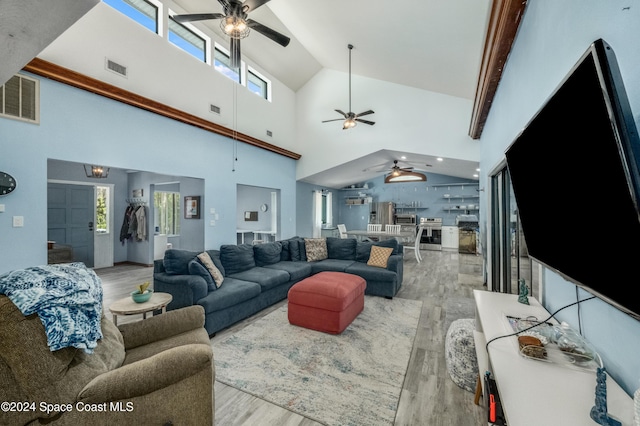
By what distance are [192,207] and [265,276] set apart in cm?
270

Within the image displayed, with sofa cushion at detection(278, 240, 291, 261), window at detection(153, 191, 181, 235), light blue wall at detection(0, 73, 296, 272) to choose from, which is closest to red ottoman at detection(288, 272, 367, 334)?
sofa cushion at detection(278, 240, 291, 261)

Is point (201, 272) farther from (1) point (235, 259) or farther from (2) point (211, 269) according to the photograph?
(1) point (235, 259)

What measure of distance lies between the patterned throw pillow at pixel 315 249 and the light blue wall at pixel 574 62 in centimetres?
373

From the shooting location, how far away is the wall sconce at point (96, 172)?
6.18 meters

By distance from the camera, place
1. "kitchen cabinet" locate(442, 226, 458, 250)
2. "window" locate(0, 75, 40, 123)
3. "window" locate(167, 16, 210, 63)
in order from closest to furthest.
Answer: "window" locate(0, 75, 40, 123), "window" locate(167, 16, 210, 63), "kitchen cabinet" locate(442, 226, 458, 250)

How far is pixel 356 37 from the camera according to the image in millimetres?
4359

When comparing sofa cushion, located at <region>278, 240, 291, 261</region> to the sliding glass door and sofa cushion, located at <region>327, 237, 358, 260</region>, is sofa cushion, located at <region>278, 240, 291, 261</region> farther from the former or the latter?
the sliding glass door

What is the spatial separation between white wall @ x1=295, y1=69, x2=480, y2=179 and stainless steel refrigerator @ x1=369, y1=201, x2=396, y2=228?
404 centimetres

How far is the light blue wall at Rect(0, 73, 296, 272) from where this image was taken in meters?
2.86

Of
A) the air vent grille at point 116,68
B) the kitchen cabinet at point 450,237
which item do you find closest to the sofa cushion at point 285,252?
the air vent grille at point 116,68

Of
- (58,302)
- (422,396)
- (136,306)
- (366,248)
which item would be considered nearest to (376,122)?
(366,248)

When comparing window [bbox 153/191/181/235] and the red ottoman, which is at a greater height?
window [bbox 153/191/181/235]

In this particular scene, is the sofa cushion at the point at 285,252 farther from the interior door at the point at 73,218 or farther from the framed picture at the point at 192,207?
the interior door at the point at 73,218

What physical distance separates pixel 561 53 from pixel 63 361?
2.89m
